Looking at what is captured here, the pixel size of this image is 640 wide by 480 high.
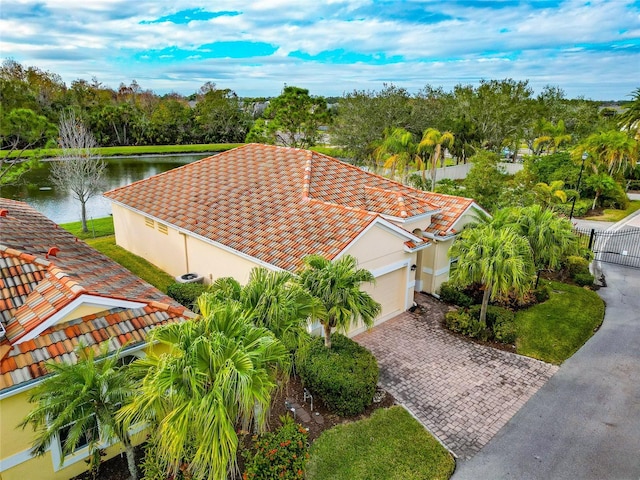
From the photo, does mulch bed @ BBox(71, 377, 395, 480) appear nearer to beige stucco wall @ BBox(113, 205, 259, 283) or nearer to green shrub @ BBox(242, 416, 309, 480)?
green shrub @ BBox(242, 416, 309, 480)

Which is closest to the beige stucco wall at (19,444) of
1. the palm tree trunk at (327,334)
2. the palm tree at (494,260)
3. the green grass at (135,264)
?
the palm tree trunk at (327,334)

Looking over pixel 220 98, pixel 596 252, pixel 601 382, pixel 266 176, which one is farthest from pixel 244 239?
pixel 220 98

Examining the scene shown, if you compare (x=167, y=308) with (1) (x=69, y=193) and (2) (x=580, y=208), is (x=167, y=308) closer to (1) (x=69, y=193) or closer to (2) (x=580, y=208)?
(1) (x=69, y=193)

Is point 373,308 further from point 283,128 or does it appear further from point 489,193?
point 283,128

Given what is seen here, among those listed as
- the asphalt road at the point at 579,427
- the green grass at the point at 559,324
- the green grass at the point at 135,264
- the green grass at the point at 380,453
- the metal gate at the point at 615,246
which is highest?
the metal gate at the point at 615,246

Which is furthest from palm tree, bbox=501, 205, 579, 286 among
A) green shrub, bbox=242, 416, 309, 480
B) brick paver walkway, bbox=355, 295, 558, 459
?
green shrub, bbox=242, 416, 309, 480

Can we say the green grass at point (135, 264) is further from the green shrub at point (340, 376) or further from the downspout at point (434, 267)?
the downspout at point (434, 267)
